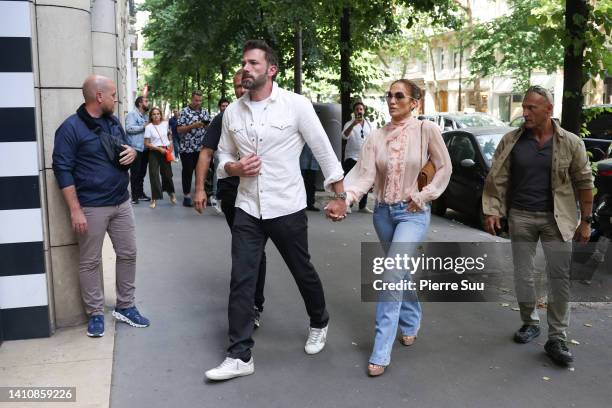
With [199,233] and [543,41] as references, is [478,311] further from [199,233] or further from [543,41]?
[199,233]

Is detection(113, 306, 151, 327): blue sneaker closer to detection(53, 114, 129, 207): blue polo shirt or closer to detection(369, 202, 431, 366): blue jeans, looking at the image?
detection(53, 114, 129, 207): blue polo shirt

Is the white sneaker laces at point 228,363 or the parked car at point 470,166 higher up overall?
the parked car at point 470,166

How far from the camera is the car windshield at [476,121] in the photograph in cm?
2048

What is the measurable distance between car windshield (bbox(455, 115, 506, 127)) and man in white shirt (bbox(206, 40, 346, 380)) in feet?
55.6

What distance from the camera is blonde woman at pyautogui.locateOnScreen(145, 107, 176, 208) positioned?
11867mm

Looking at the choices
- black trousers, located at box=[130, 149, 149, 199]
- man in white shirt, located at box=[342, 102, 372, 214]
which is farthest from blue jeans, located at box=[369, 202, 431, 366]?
black trousers, located at box=[130, 149, 149, 199]

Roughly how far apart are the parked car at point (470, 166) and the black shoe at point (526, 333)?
494 cm

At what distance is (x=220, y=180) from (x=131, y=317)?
1347 millimetres

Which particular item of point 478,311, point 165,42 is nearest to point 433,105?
point 165,42

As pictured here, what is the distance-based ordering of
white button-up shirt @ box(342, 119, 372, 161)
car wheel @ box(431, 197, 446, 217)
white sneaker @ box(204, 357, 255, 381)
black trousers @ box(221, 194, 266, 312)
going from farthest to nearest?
1. car wheel @ box(431, 197, 446, 217)
2. white button-up shirt @ box(342, 119, 372, 161)
3. black trousers @ box(221, 194, 266, 312)
4. white sneaker @ box(204, 357, 255, 381)

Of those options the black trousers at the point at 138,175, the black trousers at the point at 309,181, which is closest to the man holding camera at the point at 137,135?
the black trousers at the point at 138,175

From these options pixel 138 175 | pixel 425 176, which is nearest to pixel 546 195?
pixel 425 176

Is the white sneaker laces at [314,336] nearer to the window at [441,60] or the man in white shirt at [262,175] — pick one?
the man in white shirt at [262,175]

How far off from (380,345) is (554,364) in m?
1.21
